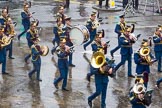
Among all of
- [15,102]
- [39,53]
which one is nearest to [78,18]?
[39,53]

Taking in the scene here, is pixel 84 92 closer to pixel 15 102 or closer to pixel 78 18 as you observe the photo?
pixel 15 102

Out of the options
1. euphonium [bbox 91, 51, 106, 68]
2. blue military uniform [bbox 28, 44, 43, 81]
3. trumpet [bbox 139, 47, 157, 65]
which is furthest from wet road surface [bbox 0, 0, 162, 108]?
euphonium [bbox 91, 51, 106, 68]

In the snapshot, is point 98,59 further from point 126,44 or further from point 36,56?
point 126,44

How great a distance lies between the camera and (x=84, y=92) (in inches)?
548

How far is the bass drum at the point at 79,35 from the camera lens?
15703 mm

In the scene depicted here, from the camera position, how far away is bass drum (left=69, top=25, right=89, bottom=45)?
15.7m

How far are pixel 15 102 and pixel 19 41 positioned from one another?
8.19 meters

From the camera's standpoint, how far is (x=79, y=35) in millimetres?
15875

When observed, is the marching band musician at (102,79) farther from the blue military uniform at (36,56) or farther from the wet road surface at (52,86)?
the blue military uniform at (36,56)

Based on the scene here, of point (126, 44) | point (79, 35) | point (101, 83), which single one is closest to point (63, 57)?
point (101, 83)

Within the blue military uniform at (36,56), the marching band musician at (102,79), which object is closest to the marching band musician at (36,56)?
the blue military uniform at (36,56)

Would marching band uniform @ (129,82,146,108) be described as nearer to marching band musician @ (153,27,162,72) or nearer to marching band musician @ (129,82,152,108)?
marching band musician @ (129,82,152,108)

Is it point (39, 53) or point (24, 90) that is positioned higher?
point (39, 53)

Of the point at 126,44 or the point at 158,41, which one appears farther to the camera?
the point at 158,41
